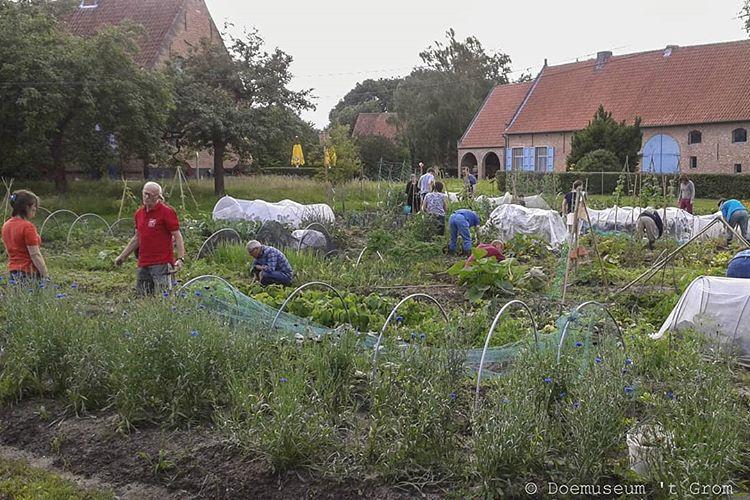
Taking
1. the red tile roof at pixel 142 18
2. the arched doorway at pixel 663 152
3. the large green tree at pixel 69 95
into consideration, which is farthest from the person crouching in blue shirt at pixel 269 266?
the arched doorway at pixel 663 152

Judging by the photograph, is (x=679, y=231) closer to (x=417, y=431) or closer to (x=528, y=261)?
(x=528, y=261)

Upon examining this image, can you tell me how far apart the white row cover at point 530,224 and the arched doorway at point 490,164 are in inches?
1293

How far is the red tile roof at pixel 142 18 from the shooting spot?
106 ft

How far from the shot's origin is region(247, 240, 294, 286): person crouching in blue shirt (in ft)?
31.4

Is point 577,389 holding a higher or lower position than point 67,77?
lower

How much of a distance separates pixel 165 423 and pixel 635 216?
44.5 ft

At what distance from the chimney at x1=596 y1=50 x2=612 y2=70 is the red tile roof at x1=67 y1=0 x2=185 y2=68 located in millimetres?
23736

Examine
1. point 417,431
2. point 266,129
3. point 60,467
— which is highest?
point 266,129

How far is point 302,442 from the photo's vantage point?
4.16 meters

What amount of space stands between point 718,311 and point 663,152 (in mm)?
33371

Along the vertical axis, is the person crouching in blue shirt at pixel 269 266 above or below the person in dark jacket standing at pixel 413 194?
below

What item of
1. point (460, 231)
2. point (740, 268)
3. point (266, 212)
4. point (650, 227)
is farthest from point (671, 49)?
point (740, 268)

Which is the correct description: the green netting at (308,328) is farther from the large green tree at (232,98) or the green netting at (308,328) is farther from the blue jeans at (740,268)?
the large green tree at (232,98)

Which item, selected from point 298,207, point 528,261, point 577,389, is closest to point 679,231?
point 528,261
